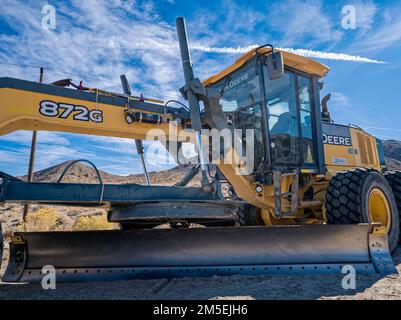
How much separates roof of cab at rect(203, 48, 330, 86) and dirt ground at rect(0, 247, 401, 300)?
10.3ft

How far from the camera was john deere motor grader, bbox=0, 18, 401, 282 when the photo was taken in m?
3.44

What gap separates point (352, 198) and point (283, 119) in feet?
5.06

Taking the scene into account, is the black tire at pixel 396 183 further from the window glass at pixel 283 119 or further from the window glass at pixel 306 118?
the window glass at pixel 283 119

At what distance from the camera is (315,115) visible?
567 centimetres

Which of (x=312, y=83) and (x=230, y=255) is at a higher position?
(x=312, y=83)

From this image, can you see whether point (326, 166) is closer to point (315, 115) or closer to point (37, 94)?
point (315, 115)

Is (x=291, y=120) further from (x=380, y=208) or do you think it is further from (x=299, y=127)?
(x=380, y=208)

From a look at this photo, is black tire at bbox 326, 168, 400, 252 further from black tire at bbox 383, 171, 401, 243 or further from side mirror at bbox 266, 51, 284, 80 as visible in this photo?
side mirror at bbox 266, 51, 284, 80

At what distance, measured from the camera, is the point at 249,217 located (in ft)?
20.9

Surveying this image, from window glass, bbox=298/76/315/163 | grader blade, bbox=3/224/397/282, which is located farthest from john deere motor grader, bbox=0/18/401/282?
window glass, bbox=298/76/315/163

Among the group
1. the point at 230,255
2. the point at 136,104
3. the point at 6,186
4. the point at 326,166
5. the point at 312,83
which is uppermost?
the point at 312,83
